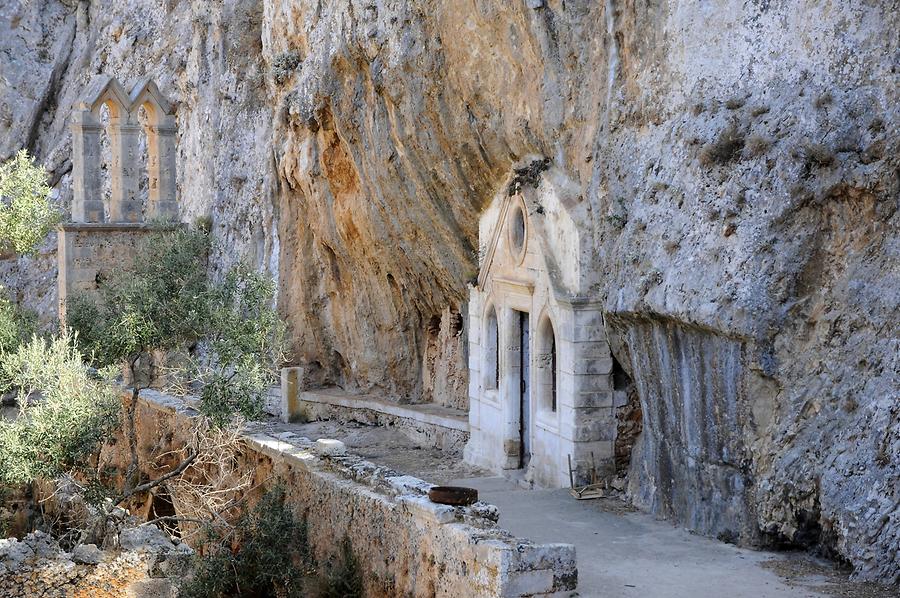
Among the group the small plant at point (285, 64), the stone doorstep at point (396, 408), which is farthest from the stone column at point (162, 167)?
the stone doorstep at point (396, 408)

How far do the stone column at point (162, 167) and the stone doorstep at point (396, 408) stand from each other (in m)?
5.45

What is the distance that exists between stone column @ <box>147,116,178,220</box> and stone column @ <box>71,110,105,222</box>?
4.45 feet

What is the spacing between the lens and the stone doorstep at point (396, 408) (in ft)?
74.0

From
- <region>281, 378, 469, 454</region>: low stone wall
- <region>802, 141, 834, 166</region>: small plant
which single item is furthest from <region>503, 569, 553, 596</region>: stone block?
<region>281, 378, 469, 454</region>: low stone wall

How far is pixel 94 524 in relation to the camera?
17.0m

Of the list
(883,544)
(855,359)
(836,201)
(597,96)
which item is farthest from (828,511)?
(597,96)

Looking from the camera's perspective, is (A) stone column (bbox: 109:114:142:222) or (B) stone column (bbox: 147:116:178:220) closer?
(A) stone column (bbox: 109:114:142:222)

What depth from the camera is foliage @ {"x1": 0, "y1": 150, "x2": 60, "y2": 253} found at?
1847cm

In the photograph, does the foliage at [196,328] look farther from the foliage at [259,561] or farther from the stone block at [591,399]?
the stone block at [591,399]

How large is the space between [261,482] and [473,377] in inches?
145

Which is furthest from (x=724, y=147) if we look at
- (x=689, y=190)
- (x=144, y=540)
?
(x=144, y=540)

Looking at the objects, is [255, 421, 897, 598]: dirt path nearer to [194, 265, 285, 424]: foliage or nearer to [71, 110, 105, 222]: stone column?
[194, 265, 285, 424]: foliage

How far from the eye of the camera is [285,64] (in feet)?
79.8

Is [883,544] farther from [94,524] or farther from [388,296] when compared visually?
[388,296]
